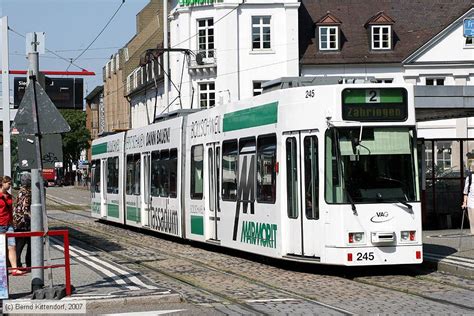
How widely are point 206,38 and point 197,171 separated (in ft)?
116

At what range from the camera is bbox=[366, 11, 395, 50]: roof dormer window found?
58.9m

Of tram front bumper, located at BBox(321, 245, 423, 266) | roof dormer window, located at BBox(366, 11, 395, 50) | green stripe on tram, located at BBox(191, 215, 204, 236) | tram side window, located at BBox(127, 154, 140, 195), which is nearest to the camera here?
tram front bumper, located at BBox(321, 245, 423, 266)

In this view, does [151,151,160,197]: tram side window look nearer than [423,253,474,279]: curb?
No

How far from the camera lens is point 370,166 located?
1509cm

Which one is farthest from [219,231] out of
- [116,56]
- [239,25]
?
[116,56]

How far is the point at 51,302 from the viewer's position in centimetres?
1166

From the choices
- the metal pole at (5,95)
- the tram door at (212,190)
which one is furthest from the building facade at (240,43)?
the tram door at (212,190)

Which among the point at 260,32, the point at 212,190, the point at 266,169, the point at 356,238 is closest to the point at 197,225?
the point at 212,190

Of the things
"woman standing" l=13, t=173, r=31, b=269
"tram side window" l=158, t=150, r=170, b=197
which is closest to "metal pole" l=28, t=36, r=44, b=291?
"woman standing" l=13, t=173, r=31, b=269

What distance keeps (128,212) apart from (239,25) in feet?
89.9

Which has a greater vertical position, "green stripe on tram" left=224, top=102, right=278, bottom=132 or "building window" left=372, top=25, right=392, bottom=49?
"building window" left=372, top=25, right=392, bottom=49

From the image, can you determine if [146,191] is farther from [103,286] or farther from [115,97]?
[115,97]

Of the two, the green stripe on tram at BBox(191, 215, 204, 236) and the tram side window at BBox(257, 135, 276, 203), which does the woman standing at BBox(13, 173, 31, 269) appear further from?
the green stripe on tram at BBox(191, 215, 204, 236)

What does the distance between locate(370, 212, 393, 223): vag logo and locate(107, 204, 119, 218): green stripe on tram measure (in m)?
17.7
